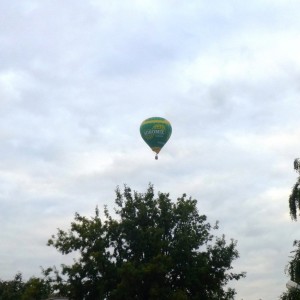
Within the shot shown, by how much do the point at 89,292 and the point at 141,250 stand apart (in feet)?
16.7

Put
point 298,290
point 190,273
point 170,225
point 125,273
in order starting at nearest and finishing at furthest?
point 298,290 < point 125,273 < point 190,273 < point 170,225

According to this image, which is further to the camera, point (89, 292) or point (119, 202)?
point (119, 202)

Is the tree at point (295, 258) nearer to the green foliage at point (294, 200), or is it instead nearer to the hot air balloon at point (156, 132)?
the green foliage at point (294, 200)

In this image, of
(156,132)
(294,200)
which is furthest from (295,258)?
(156,132)

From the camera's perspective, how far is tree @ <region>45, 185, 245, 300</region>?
44.2 m

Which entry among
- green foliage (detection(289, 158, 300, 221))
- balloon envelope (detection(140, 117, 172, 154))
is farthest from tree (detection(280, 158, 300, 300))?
balloon envelope (detection(140, 117, 172, 154))

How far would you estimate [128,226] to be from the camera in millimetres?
48250

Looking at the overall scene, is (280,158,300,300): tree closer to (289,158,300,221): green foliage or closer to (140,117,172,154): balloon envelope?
(289,158,300,221): green foliage

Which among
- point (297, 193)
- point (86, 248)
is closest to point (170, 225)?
point (86, 248)

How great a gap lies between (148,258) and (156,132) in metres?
13.0

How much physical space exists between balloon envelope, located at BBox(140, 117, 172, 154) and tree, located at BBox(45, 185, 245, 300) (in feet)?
24.9

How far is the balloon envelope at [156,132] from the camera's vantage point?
55562mm

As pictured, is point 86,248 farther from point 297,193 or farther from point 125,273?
point 297,193

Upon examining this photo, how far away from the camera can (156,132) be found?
55.6m
